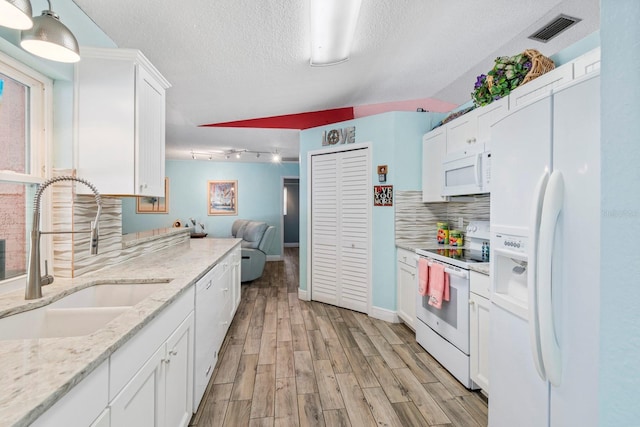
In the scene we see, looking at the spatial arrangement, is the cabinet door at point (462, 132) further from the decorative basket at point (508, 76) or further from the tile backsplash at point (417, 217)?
the tile backsplash at point (417, 217)

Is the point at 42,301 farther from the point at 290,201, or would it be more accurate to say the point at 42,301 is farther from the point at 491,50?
the point at 290,201

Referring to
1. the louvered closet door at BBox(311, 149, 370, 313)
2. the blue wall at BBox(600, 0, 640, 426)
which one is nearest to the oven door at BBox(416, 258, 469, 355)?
the louvered closet door at BBox(311, 149, 370, 313)

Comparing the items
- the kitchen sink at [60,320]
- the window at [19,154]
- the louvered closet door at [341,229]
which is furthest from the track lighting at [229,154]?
the kitchen sink at [60,320]

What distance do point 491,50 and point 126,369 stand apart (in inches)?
133

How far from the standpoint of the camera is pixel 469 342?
212 centimetres

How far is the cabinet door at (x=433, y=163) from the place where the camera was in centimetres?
302

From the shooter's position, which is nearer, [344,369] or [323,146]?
[344,369]

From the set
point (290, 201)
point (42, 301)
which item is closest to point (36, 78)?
point (42, 301)

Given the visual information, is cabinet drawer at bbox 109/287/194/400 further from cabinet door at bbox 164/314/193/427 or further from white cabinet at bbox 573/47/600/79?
white cabinet at bbox 573/47/600/79

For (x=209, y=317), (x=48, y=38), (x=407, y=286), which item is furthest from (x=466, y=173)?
(x=48, y=38)

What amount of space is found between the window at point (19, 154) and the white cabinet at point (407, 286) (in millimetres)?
2861

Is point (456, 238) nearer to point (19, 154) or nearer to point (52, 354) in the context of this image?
point (52, 354)

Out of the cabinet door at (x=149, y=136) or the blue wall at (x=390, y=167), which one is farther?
the blue wall at (x=390, y=167)

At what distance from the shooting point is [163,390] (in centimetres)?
133
